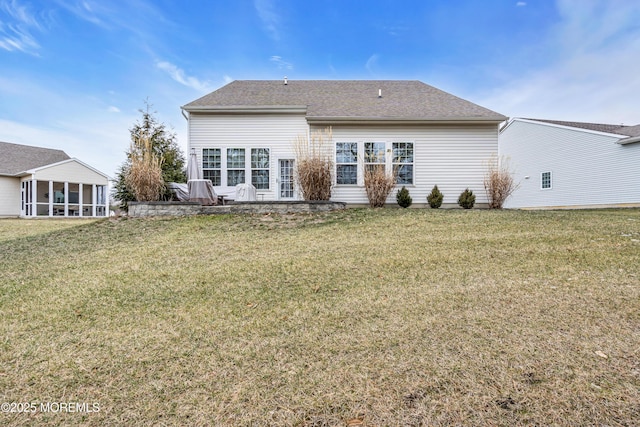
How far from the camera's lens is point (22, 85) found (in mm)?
13477

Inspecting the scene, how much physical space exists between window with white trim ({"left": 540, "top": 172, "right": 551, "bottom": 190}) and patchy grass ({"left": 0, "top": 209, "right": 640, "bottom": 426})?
1408 centimetres

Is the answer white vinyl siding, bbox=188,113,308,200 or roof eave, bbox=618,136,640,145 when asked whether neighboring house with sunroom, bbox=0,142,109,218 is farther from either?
roof eave, bbox=618,136,640,145

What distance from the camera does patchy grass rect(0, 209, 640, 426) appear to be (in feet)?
6.00

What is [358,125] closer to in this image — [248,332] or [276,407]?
[248,332]

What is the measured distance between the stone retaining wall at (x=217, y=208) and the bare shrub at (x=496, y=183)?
6333mm

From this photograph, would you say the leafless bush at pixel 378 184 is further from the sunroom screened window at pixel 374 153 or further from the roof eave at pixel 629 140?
the roof eave at pixel 629 140

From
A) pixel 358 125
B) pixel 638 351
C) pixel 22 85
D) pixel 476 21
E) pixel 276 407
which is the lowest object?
pixel 276 407

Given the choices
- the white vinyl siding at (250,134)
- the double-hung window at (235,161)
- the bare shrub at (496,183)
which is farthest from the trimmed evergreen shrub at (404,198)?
the double-hung window at (235,161)

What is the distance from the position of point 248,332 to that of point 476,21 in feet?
45.4

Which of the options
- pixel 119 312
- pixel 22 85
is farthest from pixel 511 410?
pixel 22 85

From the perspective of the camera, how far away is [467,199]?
1112 centimetres

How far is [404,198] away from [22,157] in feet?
76.3

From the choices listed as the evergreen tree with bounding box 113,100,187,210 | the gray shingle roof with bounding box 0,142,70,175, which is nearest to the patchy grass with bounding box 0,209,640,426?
the evergreen tree with bounding box 113,100,187,210

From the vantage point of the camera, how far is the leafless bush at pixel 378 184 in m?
10.1
